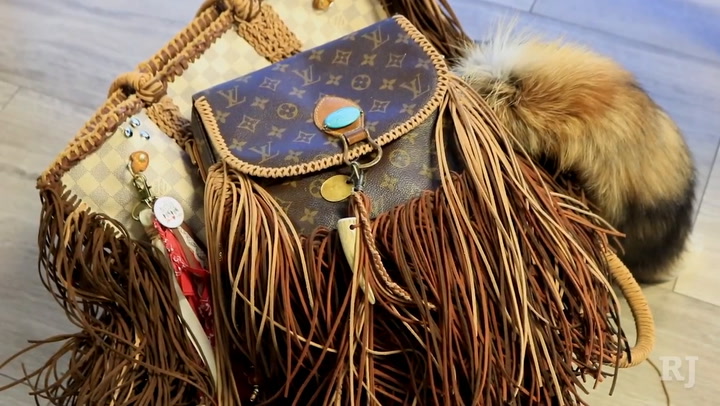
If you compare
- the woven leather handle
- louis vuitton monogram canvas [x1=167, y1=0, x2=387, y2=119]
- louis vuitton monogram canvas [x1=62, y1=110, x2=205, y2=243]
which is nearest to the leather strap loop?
louis vuitton monogram canvas [x1=167, y1=0, x2=387, y2=119]

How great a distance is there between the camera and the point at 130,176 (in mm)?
688

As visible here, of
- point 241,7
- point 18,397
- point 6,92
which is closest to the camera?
point 241,7

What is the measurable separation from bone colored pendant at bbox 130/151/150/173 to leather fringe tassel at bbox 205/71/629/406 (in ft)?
0.26

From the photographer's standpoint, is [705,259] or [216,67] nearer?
[216,67]

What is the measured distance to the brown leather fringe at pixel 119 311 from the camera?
2.17ft

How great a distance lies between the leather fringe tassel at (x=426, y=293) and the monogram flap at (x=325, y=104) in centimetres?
→ 3

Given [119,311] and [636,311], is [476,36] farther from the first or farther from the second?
[119,311]

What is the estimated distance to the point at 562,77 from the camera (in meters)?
0.69

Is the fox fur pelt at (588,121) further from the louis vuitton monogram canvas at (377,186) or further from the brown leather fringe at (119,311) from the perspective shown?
the brown leather fringe at (119,311)

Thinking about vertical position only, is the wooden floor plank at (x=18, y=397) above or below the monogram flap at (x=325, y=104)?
below

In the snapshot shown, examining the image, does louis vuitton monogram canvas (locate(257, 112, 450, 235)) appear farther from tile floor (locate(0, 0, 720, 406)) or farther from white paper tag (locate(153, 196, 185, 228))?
tile floor (locate(0, 0, 720, 406))

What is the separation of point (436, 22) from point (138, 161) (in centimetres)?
36

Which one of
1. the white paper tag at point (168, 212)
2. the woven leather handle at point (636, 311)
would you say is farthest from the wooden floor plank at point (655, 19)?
the white paper tag at point (168, 212)

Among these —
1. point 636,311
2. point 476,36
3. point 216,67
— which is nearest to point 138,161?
point 216,67
